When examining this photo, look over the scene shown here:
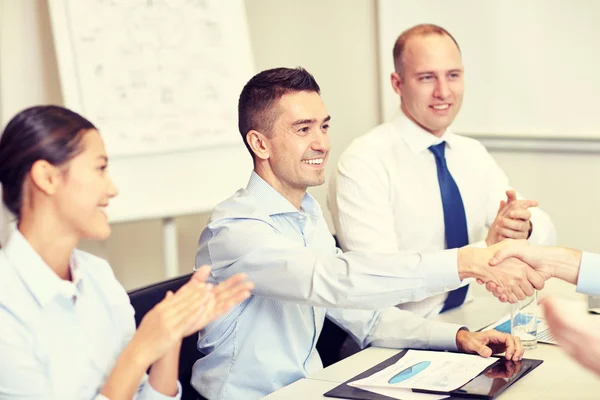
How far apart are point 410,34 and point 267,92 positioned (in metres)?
0.98

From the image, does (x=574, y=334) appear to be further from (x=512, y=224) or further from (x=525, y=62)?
(x=525, y=62)

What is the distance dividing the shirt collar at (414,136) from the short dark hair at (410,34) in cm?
19

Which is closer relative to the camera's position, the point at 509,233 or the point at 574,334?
the point at 574,334

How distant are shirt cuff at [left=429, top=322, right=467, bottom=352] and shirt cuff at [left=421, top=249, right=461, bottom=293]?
21 cm

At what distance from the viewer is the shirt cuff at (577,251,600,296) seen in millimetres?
2217

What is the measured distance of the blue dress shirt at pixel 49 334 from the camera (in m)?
1.48

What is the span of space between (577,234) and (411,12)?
3.98 feet

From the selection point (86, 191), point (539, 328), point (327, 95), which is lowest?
point (539, 328)

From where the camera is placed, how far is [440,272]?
2.02 metres

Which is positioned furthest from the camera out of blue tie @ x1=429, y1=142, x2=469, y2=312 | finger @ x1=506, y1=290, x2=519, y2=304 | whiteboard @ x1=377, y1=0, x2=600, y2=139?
whiteboard @ x1=377, y1=0, x2=600, y2=139

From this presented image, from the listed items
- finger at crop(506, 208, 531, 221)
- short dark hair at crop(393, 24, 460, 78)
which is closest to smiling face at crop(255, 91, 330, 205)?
finger at crop(506, 208, 531, 221)

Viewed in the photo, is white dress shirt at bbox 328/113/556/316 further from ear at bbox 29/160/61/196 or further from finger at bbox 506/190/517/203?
Result: ear at bbox 29/160/61/196

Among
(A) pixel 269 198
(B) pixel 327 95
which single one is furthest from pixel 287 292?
(B) pixel 327 95

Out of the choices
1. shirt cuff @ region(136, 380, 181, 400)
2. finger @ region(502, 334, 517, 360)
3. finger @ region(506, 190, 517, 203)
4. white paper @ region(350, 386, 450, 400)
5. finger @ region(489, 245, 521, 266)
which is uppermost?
finger @ region(489, 245, 521, 266)
